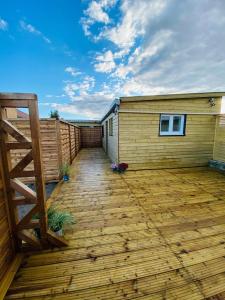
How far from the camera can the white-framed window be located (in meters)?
5.47

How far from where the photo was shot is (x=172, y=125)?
5.55 meters

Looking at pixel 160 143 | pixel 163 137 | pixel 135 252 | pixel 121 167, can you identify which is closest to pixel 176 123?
pixel 163 137

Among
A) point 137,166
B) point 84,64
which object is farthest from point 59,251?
point 84,64

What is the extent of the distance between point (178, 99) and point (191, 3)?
262 cm

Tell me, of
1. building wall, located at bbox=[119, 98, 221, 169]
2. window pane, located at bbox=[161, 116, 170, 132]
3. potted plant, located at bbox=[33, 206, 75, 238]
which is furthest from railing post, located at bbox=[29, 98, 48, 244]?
window pane, located at bbox=[161, 116, 170, 132]

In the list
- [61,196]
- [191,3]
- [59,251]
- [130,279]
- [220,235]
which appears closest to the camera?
[130,279]

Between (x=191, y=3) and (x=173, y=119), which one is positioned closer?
(x=191, y=3)

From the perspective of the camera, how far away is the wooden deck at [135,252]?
1302mm

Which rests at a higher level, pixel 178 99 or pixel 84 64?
pixel 84 64

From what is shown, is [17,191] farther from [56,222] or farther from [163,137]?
[163,137]

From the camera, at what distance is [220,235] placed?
2.05 meters

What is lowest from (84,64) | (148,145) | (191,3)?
(148,145)

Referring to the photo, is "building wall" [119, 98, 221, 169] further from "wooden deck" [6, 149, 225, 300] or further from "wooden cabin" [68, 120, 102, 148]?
"wooden cabin" [68, 120, 102, 148]

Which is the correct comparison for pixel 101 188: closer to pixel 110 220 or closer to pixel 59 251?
pixel 110 220
